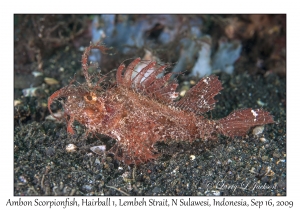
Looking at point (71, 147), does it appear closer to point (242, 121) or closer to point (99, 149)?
point (99, 149)

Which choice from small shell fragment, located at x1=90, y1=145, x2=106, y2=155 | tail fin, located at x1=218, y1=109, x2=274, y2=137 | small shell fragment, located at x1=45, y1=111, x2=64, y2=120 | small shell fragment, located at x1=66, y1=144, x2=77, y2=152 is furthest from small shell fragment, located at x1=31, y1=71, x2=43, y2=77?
tail fin, located at x1=218, y1=109, x2=274, y2=137

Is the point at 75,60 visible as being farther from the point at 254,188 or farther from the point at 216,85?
the point at 254,188

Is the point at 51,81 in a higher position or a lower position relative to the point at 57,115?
higher

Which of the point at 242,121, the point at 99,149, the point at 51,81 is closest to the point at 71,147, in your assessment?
the point at 99,149

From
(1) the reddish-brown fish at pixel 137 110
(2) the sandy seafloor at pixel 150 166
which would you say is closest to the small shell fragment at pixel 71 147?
(2) the sandy seafloor at pixel 150 166

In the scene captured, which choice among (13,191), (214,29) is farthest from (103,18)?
(13,191)
